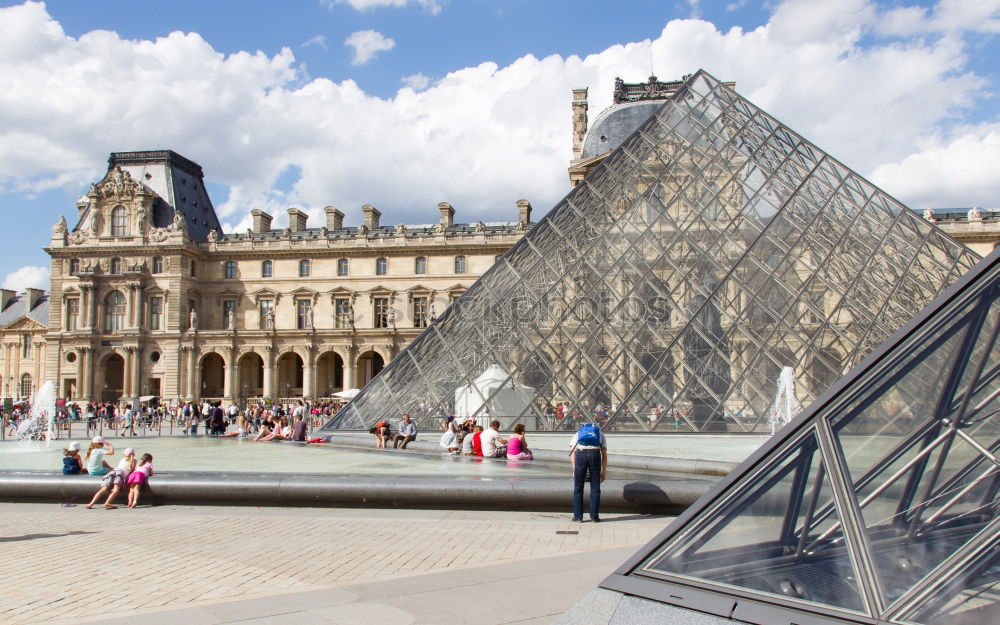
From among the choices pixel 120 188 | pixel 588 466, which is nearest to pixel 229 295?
pixel 120 188

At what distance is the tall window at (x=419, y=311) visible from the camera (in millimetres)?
53719

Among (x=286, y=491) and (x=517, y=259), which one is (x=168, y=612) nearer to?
(x=286, y=491)

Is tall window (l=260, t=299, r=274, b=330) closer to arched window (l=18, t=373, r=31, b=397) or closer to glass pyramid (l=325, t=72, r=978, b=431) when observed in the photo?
arched window (l=18, t=373, r=31, b=397)

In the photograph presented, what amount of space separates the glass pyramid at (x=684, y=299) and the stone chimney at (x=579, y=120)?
32596 millimetres

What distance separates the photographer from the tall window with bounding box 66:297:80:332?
54344 millimetres

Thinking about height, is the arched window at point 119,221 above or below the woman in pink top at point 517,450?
above

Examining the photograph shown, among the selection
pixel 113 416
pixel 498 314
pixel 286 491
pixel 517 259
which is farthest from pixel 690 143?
pixel 113 416

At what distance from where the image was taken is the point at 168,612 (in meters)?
4.40

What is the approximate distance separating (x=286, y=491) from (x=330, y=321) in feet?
156

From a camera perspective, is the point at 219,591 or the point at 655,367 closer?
the point at 219,591

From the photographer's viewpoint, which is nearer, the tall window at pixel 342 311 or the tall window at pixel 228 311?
the tall window at pixel 342 311

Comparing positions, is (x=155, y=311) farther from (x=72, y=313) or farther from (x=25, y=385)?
(x=25, y=385)

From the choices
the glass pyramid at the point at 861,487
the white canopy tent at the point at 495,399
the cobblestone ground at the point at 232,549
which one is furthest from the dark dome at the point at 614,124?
the glass pyramid at the point at 861,487

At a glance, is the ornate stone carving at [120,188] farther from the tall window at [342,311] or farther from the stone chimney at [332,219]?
the tall window at [342,311]
